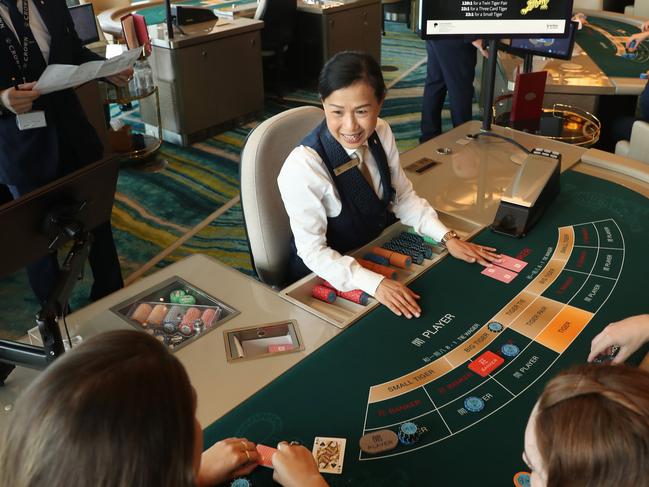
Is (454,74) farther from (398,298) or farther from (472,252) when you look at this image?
(398,298)

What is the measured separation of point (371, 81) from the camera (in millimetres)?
1566

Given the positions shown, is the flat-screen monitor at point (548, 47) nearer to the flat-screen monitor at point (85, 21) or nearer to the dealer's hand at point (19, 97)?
the dealer's hand at point (19, 97)

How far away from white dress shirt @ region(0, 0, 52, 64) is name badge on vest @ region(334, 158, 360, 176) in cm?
108

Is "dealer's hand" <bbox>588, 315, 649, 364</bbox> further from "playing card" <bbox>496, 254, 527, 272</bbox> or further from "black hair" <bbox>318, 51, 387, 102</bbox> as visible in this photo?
"black hair" <bbox>318, 51, 387, 102</bbox>

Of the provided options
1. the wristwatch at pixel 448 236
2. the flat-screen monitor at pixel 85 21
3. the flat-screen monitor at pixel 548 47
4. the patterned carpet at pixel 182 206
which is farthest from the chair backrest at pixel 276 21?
the wristwatch at pixel 448 236

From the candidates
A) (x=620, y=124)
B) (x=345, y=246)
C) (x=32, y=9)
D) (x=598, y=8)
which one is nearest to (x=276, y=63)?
(x=598, y=8)

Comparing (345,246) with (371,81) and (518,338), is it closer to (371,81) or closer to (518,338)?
(371,81)

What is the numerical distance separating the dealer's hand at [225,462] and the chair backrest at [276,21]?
419cm

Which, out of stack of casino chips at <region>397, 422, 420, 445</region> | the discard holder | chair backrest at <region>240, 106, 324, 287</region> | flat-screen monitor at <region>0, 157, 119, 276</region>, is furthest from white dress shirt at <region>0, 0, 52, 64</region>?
stack of casino chips at <region>397, 422, 420, 445</region>

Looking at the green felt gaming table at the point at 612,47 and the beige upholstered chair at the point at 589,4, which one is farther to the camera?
the beige upholstered chair at the point at 589,4

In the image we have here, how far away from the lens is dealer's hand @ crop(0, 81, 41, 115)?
1.86 meters

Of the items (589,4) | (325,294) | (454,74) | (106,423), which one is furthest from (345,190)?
(589,4)

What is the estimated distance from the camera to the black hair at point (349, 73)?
1545 millimetres

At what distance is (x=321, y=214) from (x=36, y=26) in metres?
1.15
